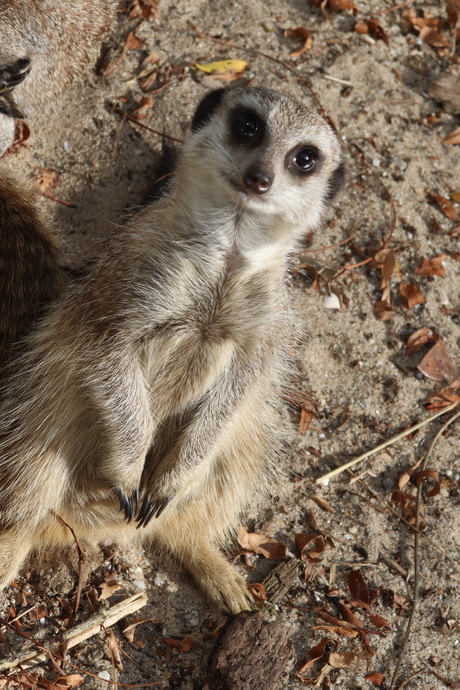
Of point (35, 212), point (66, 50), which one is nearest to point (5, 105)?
point (66, 50)

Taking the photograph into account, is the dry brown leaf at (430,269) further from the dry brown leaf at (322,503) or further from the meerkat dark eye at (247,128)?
the meerkat dark eye at (247,128)

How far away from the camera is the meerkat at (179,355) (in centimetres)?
243

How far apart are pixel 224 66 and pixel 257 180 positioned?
1.91 m

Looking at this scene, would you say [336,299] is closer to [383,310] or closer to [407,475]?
[383,310]

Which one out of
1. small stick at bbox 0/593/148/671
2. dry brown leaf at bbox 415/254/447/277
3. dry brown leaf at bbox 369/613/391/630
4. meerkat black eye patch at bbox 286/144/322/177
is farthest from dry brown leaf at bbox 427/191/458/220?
small stick at bbox 0/593/148/671

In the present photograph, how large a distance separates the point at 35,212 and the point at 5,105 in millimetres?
873

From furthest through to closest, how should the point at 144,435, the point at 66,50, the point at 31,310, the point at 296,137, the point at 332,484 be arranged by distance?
the point at 66,50
the point at 332,484
the point at 31,310
the point at 144,435
the point at 296,137

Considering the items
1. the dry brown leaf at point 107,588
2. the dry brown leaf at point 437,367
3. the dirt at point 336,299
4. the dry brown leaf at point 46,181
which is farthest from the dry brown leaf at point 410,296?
the dry brown leaf at point 107,588

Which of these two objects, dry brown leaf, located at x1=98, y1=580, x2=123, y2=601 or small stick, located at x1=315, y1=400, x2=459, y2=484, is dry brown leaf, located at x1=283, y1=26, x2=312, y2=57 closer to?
small stick, located at x1=315, y1=400, x2=459, y2=484

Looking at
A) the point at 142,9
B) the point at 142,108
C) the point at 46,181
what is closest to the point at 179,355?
the point at 46,181

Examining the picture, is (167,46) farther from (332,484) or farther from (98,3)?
(332,484)

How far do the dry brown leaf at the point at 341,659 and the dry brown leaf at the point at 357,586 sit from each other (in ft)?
0.76

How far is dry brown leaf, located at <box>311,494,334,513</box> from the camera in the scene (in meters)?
3.09

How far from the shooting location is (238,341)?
2.56 metres
